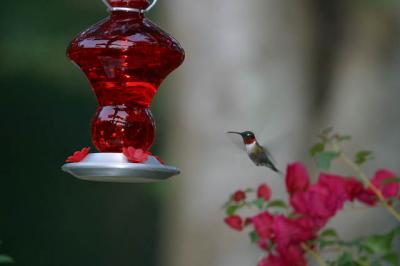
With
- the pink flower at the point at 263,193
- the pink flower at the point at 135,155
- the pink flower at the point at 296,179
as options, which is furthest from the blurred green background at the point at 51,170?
the pink flower at the point at 296,179

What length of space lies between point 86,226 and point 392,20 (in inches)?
123

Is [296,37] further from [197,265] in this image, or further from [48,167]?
[48,167]

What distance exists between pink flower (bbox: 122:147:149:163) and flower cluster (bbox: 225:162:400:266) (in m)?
0.45

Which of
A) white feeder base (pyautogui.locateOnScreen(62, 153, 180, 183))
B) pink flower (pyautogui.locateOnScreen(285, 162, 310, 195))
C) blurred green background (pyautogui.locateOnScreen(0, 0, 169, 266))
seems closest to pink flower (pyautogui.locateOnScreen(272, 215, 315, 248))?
pink flower (pyautogui.locateOnScreen(285, 162, 310, 195))

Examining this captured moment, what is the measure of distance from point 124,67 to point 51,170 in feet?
19.7

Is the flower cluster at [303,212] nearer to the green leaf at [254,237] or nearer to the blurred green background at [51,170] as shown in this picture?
the green leaf at [254,237]

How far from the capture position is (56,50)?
28.7 feet

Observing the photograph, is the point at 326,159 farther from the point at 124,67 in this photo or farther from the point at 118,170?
the point at 124,67

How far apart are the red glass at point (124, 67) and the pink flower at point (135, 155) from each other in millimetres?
141

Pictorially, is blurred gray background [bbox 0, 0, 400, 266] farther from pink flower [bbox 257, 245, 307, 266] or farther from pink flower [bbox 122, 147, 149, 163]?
pink flower [bbox 257, 245, 307, 266]

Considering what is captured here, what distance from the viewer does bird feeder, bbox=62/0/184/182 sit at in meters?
2.74

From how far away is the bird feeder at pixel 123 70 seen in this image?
274 cm

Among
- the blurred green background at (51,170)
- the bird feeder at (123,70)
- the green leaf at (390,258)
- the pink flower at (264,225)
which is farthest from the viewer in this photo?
the blurred green background at (51,170)

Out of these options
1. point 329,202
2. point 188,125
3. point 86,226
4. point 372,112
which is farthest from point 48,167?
point 329,202
